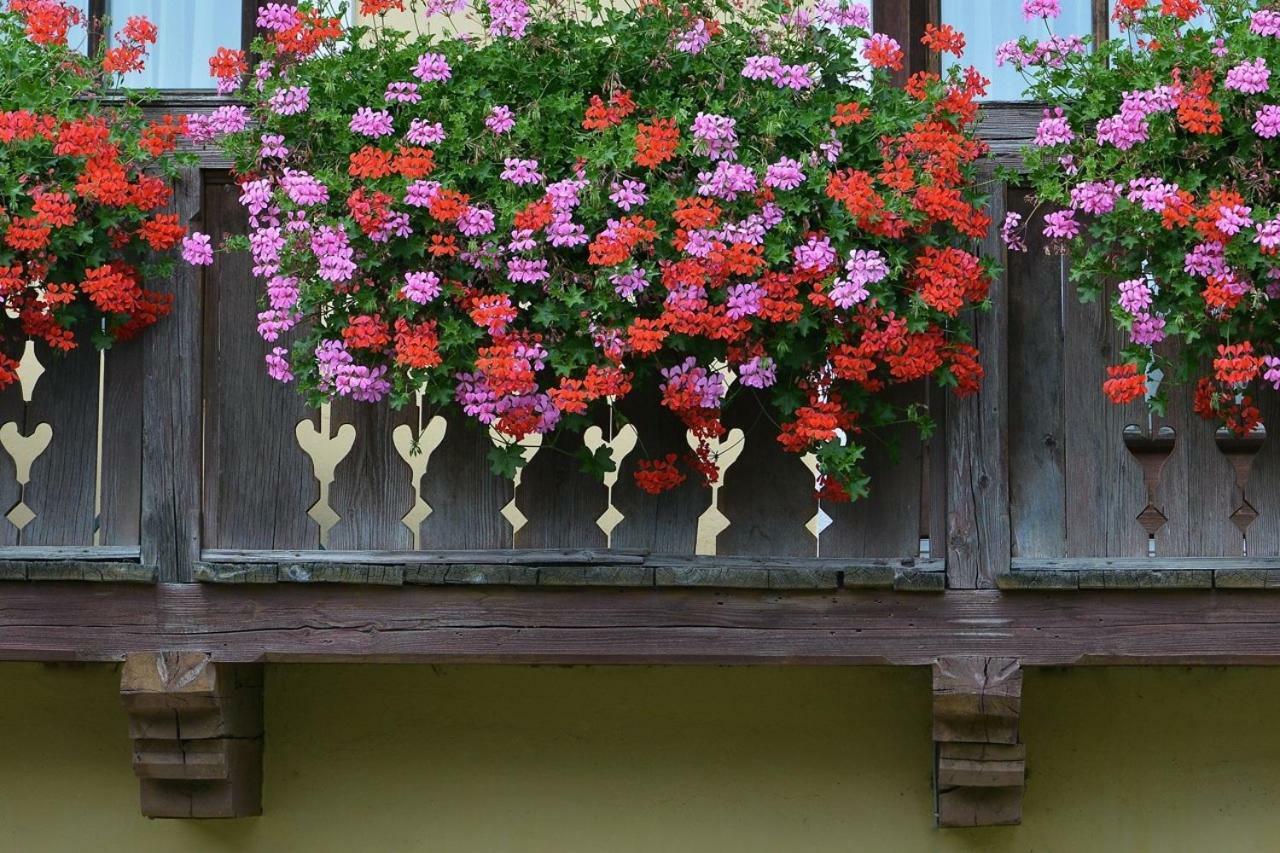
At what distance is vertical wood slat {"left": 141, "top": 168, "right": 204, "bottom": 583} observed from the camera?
4723mm

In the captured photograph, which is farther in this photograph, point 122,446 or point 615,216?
point 122,446

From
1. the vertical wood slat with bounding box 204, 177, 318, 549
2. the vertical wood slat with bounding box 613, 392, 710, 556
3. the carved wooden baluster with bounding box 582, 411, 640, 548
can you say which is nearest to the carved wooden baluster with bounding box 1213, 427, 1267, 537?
the vertical wood slat with bounding box 613, 392, 710, 556

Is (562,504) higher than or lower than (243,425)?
lower

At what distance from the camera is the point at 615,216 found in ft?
14.6

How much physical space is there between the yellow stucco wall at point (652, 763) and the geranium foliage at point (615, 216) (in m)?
1.01

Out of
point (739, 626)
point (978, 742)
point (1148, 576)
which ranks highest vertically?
point (1148, 576)

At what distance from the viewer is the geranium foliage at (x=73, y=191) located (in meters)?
4.51

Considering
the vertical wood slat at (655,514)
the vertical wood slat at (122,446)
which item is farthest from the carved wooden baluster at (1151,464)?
the vertical wood slat at (122,446)

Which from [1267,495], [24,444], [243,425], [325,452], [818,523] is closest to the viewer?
[1267,495]

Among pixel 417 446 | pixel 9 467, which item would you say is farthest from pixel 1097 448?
pixel 9 467

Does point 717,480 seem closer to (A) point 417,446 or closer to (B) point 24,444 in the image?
(A) point 417,446

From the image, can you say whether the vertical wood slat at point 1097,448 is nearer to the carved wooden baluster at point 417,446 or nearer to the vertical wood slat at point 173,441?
the carved wooden baluster at point 417,446

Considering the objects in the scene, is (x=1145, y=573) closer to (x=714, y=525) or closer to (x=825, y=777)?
(x=825, y=777)

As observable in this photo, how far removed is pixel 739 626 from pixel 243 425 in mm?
1414
